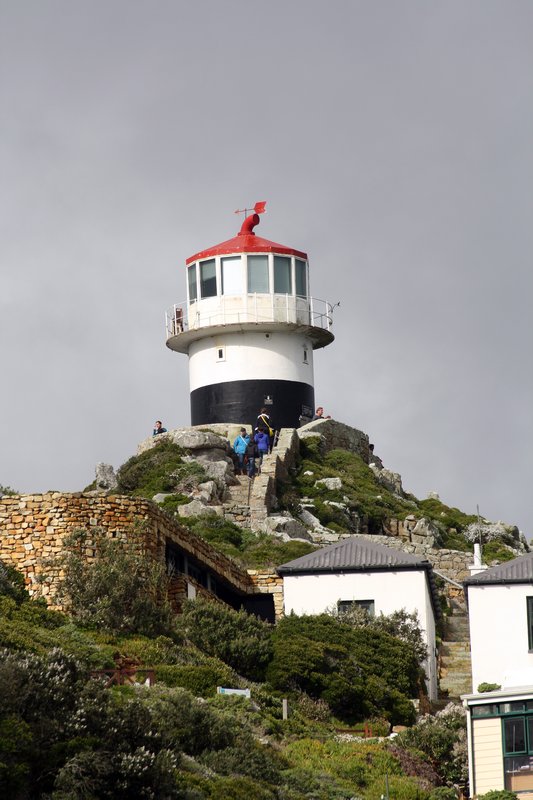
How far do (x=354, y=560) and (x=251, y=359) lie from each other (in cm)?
2009

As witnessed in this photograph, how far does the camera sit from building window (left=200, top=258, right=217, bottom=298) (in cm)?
5709

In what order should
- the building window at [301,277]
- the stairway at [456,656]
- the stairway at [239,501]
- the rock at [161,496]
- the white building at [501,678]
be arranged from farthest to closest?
the building window at [301,277], the rock at [161,496], the stairway at [239,501], the stairway at [456,656], the white building at [501,678]

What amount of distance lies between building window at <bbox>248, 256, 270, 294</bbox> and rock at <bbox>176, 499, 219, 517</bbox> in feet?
38.0

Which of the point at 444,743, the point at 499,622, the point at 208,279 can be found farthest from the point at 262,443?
the point at 444,743

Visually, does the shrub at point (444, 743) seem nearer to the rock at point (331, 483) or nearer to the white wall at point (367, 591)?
the white wall at point (367, 591)

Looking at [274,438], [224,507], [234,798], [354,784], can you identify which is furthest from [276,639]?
[274,438]

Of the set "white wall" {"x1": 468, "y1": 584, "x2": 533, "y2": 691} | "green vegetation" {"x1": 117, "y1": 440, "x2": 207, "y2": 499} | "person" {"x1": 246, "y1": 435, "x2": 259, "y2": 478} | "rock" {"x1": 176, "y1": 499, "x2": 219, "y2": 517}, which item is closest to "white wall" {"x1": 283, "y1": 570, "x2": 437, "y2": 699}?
"white wall" {"x1": 468, "y1": 584, "x2": 533, "y2": 691}

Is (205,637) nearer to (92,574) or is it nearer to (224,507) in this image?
(92,574)

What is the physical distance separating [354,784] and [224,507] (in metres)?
22.8

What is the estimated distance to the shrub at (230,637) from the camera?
107 feet

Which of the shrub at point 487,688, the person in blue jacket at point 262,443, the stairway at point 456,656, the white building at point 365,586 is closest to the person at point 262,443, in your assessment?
the person in blue jacket at point 262,443

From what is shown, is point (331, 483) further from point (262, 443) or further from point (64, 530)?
point (64, 530)

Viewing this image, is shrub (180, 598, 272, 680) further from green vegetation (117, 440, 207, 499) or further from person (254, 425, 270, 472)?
person (254, 425, 270, 472)

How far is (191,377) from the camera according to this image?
57.2m
